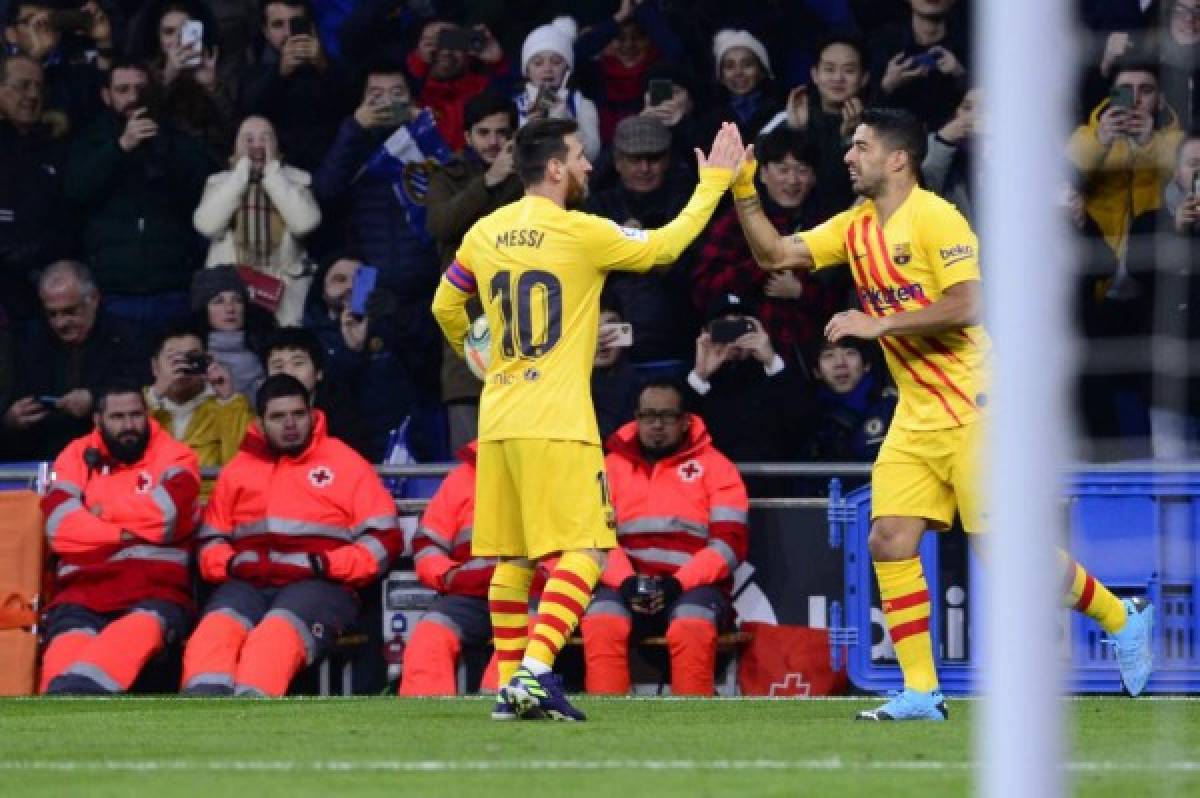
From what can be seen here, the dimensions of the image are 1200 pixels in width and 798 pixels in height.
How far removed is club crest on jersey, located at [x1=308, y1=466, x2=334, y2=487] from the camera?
1271 centimetres

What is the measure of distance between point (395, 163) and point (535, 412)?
465 centimetres

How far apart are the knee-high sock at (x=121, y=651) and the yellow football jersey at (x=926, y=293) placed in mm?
4309

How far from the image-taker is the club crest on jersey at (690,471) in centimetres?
1238

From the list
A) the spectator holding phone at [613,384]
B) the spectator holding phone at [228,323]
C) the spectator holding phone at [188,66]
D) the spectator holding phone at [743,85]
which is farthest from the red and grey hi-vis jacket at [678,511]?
the spectator holding phone at [188,66]

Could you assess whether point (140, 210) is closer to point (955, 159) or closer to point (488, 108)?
point (488, 108)

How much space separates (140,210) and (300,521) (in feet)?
8.34

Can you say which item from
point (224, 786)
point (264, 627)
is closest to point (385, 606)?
point (264, 627)

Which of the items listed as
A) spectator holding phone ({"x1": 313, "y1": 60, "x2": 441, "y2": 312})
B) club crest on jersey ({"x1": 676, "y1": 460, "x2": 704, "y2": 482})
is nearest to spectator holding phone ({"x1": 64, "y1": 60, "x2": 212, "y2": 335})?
spectator holding phone ({"x1": 313, "y1": 60, "x2": 441, "y2": 312})

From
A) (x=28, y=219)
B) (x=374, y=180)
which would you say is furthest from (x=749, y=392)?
(x=28, y=219)

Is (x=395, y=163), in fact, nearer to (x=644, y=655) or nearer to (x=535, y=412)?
(x=644, y=655)

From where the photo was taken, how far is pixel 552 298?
32.1ft

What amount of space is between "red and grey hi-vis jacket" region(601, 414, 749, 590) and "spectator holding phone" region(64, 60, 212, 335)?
308 cm

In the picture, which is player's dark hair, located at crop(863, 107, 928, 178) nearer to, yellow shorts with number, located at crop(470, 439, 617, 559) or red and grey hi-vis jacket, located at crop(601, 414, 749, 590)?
yellow shorts with number, located at crop(470, 439, 617, 559)

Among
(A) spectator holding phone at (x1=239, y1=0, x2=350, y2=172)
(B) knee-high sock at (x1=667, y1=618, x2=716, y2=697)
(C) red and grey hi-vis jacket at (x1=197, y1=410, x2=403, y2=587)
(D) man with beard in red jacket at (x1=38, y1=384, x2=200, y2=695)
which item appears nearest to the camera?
(B) knee-high sock at (x1=667, y1=618, x2=716, y2=697)
